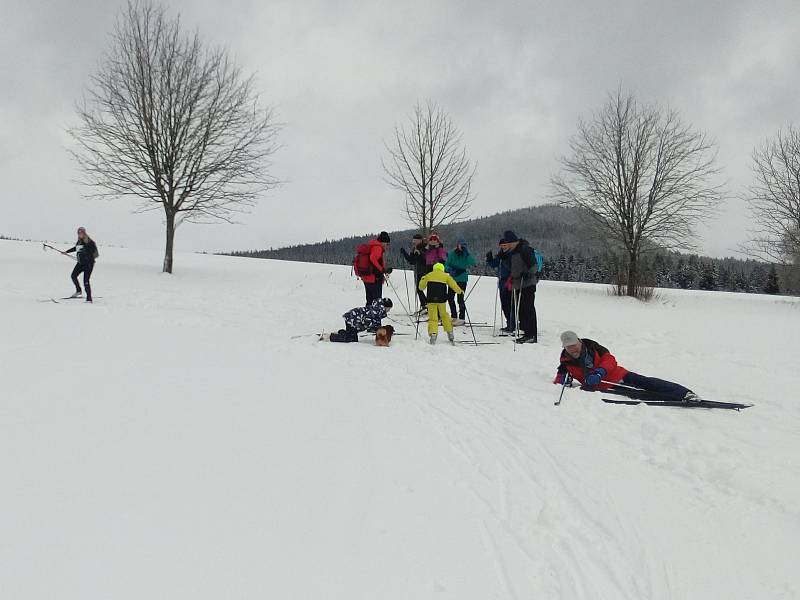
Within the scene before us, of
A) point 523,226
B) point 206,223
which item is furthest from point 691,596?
point 523,226

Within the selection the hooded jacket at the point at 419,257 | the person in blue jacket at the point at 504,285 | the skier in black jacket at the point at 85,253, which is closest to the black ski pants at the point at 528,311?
the person in blue jacket at the point at 504,285

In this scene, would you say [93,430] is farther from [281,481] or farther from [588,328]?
[588,328]

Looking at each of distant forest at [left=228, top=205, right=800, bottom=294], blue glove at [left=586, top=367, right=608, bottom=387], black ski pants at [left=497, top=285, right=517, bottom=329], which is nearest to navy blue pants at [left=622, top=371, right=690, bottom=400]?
blue glove at [left=586, top=367, right=608, bottom=387]

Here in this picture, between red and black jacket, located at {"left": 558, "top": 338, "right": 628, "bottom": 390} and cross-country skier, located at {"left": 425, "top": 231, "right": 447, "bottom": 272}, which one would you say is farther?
cross-country skier, located at {"left": 425, "top": 231, "right": 447, "bottom": 272}

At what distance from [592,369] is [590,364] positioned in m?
0.09

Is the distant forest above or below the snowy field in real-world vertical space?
above

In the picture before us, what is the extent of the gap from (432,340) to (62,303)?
8.35m

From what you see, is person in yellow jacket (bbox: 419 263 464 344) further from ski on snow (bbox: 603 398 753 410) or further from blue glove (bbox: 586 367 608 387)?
ski on snow (bbox: 603 398 753 410)

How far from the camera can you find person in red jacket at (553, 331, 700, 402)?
553 cm

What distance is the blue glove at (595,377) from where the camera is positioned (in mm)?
5551

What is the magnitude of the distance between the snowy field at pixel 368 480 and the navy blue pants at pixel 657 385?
48 centimetres

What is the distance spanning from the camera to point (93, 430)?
330 centimetres

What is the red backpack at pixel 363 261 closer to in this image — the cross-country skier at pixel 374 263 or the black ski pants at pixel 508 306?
the cross-country skier at pixel 374 263

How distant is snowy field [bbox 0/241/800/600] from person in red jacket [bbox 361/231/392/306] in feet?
10.9
